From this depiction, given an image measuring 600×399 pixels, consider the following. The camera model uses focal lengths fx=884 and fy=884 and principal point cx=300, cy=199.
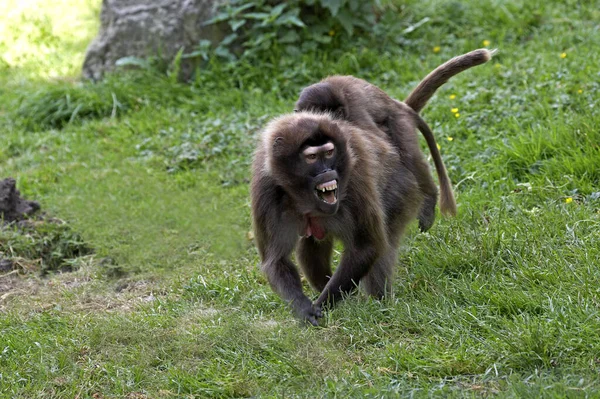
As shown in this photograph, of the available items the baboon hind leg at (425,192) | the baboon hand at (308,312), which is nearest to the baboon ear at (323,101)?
the baboon hind leg at (425,192)

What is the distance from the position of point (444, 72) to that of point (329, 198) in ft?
6.49

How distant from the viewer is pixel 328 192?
511cm

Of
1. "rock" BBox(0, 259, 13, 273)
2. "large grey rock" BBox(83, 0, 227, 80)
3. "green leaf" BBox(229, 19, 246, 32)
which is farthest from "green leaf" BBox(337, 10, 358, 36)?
"rock" BBox(0, 259, 13, 273)

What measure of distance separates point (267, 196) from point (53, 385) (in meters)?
1.65

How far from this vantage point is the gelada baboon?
513 cm

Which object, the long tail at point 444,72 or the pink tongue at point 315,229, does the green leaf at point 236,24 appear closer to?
the long tail at point 444,72

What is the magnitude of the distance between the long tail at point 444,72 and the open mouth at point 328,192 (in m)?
1.83

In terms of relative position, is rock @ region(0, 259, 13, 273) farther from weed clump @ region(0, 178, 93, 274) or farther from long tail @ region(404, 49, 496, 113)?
long tail @ region(404, 49, 496, 113)

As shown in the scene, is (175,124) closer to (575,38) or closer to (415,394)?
(575,38)

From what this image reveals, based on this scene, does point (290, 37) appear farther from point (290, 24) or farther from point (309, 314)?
point (309, 314)

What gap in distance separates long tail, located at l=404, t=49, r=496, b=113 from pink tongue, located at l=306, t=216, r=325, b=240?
1.69m

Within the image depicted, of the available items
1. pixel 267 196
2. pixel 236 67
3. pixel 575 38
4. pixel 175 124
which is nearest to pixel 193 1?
pixel 236 67

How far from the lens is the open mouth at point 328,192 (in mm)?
5043

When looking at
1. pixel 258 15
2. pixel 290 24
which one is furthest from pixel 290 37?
pixel 258 15
